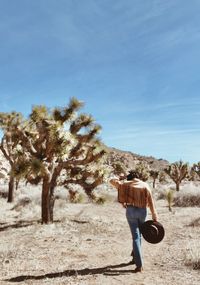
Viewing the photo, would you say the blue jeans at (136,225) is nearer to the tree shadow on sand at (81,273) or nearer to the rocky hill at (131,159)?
the tree shadow on sand at (81,273)

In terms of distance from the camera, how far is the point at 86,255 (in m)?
8.42

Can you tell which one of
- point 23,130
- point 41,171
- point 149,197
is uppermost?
point 23,130

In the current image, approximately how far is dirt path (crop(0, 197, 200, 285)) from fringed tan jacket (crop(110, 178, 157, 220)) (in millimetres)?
1165

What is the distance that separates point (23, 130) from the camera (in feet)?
45.7

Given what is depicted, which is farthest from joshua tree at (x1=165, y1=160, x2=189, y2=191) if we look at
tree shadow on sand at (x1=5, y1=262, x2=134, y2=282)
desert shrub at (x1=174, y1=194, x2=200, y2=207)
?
tree shadow on sand at (x1=5, y1=262, x2=134, y2=282)

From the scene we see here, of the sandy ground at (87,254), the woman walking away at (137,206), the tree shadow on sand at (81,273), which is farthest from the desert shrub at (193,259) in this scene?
the tree shadow on sand at (81,273)

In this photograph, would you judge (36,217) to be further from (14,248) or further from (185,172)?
(185,172)

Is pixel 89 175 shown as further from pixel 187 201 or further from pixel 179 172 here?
pixel 179 172

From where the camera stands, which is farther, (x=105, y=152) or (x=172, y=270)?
(x=105, y=152)

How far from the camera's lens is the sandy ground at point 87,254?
21.1 feet

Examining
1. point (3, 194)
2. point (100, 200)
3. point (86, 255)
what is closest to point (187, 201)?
point (100, 200)

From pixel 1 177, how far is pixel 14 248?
43.3 meters

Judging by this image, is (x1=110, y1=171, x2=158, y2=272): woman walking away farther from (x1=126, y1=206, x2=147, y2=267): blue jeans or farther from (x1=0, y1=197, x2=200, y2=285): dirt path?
(x1=0, y1=197, x2=200, y2=285): dirt path

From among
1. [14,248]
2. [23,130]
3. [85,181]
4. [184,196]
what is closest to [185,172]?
[184,196]
